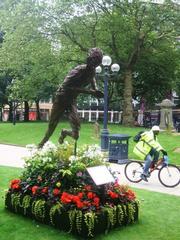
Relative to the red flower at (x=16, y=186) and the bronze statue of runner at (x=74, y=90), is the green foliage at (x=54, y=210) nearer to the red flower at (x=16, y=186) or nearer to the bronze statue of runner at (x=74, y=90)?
the red flower at (x=16, y=186)

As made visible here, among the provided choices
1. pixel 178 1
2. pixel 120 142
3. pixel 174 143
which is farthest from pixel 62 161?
pixel 178 1

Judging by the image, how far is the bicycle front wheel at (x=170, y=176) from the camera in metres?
12.4

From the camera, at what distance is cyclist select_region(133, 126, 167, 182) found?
12289 millimetres

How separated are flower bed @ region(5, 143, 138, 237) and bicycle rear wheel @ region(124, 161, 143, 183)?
4.75m

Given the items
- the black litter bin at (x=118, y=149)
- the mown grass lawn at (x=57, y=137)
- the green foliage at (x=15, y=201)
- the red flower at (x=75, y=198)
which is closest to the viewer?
the red flower at (x=75, y=198)

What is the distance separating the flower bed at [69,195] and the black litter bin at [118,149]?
30.3 ft

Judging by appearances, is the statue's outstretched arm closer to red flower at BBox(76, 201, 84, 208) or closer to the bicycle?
red flower at BBox(76, 201, 84, 208)

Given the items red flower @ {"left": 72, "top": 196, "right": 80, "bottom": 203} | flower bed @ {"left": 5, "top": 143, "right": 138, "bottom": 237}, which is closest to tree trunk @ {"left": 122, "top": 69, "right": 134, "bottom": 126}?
flower bed @ {"left": 5, "top": 143, "right": 138, "bottom": 237}

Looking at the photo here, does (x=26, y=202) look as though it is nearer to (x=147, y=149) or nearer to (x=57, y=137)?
(x=147, y=149)

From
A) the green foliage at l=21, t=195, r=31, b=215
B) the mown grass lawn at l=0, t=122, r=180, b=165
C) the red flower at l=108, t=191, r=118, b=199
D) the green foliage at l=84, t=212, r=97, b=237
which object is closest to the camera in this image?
the green foliage at l=84, t=212, r=97, b=237

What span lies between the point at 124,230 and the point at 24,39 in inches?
973

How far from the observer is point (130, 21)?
97.1 feet

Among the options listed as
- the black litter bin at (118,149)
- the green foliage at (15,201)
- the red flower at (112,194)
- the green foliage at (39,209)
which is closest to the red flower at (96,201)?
the red flower at (112,194)

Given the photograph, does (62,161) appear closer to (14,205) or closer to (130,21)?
(14,205)
